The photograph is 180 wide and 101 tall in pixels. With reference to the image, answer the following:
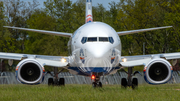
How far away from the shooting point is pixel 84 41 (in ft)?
55.8

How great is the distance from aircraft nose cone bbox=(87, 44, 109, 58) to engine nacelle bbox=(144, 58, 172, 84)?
267 centimetres

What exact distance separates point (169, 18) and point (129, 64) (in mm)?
30112

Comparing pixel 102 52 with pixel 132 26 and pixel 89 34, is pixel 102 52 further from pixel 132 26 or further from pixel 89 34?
pixel 132 26

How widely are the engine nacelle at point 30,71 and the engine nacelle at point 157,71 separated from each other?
5.47 metres

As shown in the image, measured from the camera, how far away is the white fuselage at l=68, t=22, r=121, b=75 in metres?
15.9

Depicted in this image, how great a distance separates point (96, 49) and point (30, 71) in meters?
4.14

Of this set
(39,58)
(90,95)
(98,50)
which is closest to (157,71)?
(98,50)

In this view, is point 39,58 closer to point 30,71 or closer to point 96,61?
point 30,71

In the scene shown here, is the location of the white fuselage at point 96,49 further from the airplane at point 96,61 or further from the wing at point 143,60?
the wing at point 143,60

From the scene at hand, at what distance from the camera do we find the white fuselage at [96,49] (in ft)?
52.1

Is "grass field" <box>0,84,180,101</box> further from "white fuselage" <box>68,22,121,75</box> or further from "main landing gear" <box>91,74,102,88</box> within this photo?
"white fuselage" <box>68,22,121,75</box>

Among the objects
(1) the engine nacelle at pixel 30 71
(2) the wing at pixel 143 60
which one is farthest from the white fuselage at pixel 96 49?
(1) the engine nacelle at pixel 30 71

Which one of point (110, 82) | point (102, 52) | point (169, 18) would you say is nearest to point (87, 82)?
point (110, 82)

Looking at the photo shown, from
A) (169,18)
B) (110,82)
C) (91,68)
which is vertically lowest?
(110,82)
